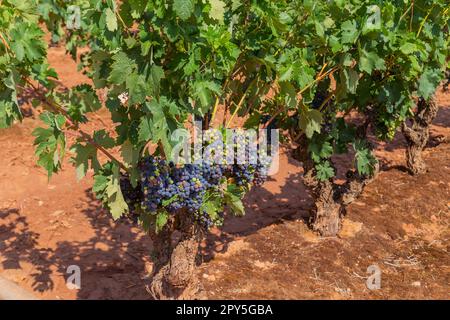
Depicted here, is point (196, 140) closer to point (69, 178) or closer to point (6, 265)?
point (6, 265)

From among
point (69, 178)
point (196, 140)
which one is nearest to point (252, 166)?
point (196, 140)

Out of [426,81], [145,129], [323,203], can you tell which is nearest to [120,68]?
[145,129]

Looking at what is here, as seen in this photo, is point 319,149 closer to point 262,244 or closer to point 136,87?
point 262,244

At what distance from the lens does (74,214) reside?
22.3 ft

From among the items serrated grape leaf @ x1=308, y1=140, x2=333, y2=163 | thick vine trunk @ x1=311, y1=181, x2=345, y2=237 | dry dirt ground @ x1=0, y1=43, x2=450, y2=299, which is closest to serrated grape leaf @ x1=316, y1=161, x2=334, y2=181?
serrated grape leaf @ x1=308, y1=140, x2=333, y2=163

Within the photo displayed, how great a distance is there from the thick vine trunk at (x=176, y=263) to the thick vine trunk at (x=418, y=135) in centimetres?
411

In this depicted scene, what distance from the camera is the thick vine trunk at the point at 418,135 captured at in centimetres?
757

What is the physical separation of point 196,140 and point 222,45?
→ 28.8 inches

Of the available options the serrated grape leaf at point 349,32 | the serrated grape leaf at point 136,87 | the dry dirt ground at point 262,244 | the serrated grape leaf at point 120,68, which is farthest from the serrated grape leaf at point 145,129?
the dry dirt ground at point 262,244

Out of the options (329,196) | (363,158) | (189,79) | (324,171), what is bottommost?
(329,196)

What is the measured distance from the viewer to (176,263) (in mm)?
4641

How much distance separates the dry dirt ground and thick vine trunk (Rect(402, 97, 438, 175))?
0.64 feet

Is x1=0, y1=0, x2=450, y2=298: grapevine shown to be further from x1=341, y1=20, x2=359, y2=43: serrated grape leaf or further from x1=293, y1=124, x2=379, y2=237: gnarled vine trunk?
x1=293, y1=124, x2=379, y2=237: gnarled vine trunk

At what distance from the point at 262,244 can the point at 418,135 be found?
10.1ft
